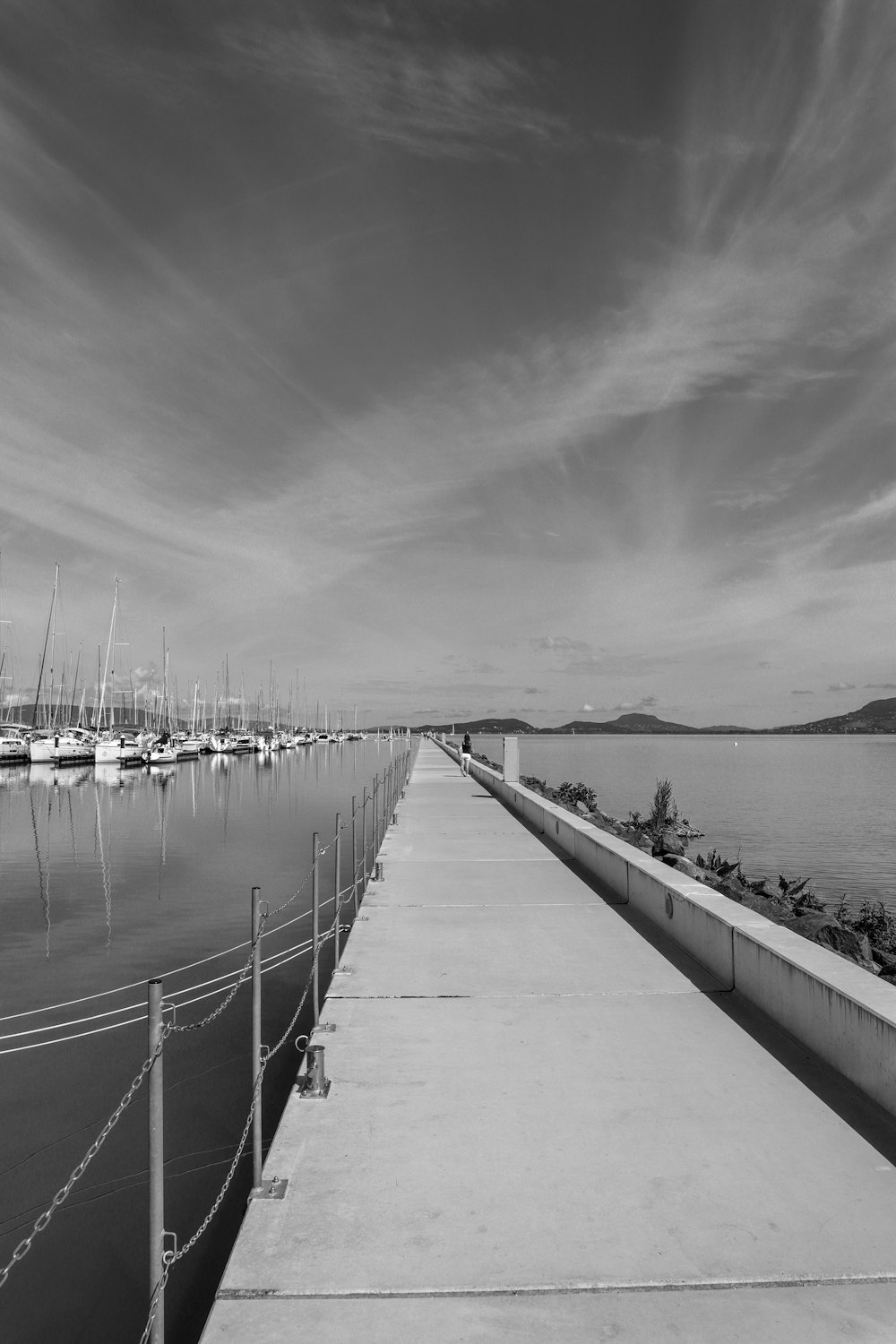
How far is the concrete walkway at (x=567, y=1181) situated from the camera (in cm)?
304

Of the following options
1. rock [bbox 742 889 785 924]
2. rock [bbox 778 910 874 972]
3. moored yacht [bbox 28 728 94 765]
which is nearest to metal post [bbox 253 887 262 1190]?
rock [bbox 778 910 874 972]

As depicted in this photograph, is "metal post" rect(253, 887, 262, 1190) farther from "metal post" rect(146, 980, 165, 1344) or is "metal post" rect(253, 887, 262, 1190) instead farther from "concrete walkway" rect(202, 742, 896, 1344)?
"metal post" rect(146, 980, 165, 1344)

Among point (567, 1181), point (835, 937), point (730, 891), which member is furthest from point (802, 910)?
point (567, 1181)

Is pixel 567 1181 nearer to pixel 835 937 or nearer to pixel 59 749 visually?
pixel 835 937

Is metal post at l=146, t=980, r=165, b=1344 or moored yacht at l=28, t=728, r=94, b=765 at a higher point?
moored yacht at l=28, t=728, r=94, b=765

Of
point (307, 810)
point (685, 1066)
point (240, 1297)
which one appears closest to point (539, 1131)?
point (685, 1066)

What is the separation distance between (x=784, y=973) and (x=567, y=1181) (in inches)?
101

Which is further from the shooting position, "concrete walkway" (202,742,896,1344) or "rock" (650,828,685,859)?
"rock" (650,828,685,859)

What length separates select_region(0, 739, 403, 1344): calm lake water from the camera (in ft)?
15.4

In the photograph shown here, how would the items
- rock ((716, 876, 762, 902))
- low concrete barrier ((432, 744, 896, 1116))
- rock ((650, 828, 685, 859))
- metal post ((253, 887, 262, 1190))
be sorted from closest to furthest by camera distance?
metal post ((253, 887, 262, 1190)), low concrete barrier ((432, 744, 896, 1116)), rock ((716, 876, 762, 902)), rock ((650, 828, 685, 859))

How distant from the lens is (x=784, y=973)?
5.76m

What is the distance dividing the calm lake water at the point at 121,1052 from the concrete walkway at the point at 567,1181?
1.19m

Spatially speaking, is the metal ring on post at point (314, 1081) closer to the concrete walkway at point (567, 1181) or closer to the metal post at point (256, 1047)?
the concrete walkway at point (567, 1181)

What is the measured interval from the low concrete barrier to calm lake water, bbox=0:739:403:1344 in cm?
358
